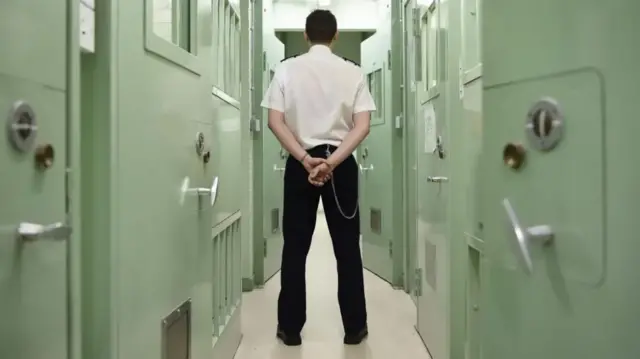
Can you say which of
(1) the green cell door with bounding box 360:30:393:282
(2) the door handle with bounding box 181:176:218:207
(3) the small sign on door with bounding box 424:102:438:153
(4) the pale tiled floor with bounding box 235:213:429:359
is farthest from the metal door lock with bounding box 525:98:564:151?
(1) the green cell door with bounding box 360:30:393:282

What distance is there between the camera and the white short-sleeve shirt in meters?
2.36

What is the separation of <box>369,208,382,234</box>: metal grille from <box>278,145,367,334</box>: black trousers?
1.44m

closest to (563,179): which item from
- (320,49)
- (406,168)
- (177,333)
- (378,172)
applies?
(177,333)

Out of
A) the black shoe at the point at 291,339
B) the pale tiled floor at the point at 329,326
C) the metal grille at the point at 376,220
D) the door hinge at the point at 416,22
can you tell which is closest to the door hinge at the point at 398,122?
the metal grille at the point at 376,220

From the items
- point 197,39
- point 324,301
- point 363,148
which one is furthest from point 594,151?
point 363,148

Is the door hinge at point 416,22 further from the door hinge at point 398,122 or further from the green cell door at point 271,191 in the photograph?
the green cell door at point 271,191

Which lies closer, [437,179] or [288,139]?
[437,179]

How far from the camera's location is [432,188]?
221 cm

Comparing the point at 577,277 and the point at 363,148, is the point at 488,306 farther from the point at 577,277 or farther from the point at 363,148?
the point at 363,148

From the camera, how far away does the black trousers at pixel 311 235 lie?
7.75 ft

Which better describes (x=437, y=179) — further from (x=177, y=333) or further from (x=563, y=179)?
(x=563, y=179)

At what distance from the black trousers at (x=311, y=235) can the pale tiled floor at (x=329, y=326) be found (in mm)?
114

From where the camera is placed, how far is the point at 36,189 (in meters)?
0.74

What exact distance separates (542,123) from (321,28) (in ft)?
5.91
